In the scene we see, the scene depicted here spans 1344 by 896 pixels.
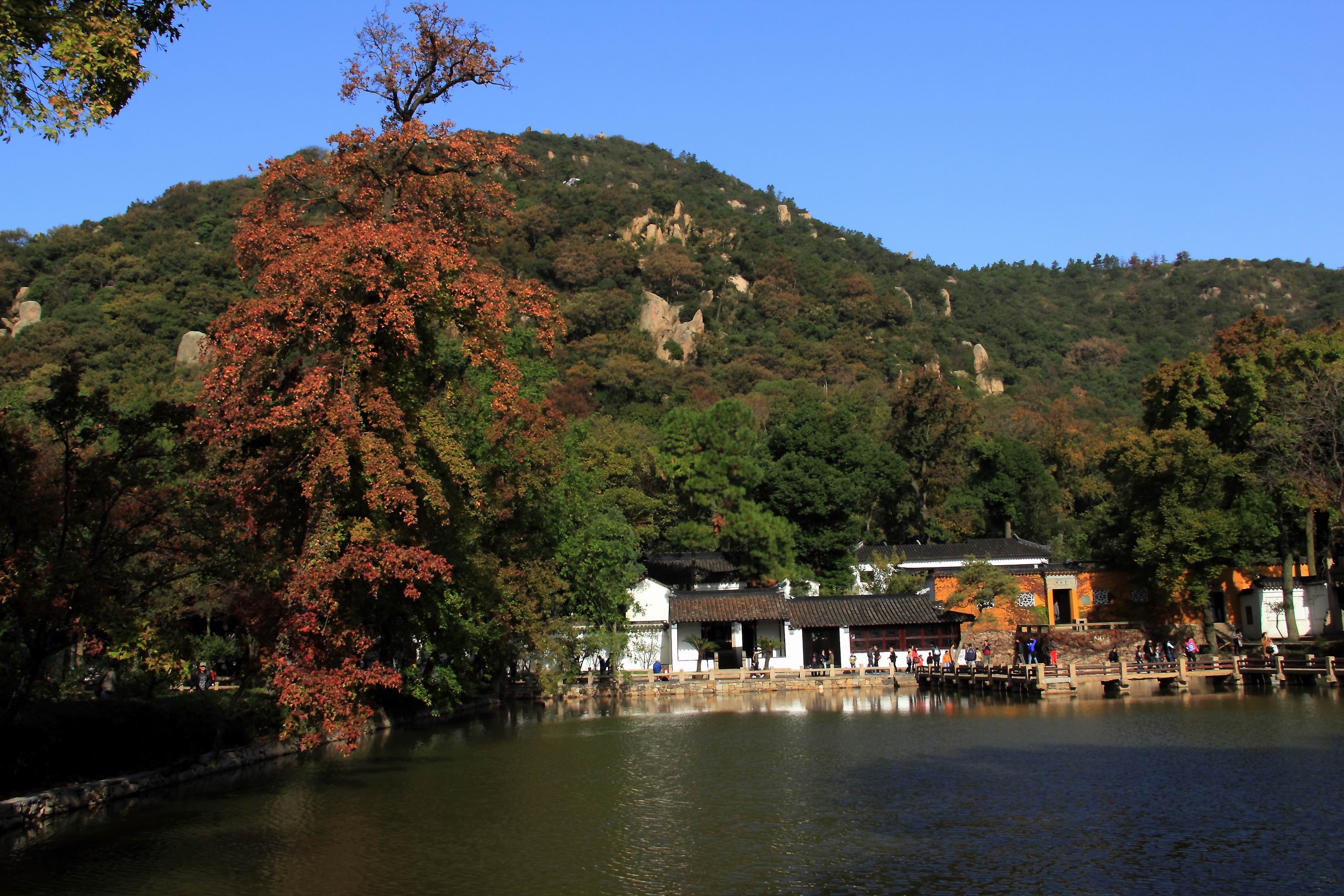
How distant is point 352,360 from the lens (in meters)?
18.2

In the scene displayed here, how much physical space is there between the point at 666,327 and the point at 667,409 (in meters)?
27.6

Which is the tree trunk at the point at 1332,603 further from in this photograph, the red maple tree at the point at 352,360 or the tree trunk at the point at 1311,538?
the red maple tree at the point at 352,360

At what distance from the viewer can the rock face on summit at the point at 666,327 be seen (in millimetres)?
102125

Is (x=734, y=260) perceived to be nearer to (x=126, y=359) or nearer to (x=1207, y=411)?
(x=126, y=359)

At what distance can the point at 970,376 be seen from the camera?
107 meters

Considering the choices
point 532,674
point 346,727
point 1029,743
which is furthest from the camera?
point 532,674

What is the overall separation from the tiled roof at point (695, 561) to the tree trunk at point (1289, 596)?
21.4m

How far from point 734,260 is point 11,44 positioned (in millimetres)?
115267

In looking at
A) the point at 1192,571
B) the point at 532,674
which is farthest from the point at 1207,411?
the point at 532,674

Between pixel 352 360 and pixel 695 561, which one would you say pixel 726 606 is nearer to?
pixel 695 561

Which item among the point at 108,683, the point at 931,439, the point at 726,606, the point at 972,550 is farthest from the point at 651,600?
the point at 931,439

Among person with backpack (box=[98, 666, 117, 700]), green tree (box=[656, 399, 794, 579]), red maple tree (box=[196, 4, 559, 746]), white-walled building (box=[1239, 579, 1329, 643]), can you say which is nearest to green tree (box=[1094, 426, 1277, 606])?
white-walled building (box=[1239, 579, 1329, 643])

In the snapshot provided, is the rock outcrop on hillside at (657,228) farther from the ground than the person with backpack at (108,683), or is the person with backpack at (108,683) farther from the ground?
the rock outcrop on hillside at (657,228)

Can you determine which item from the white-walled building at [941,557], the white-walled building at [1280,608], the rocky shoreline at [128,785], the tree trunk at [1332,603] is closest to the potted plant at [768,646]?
the white-walled building at [941,557]
